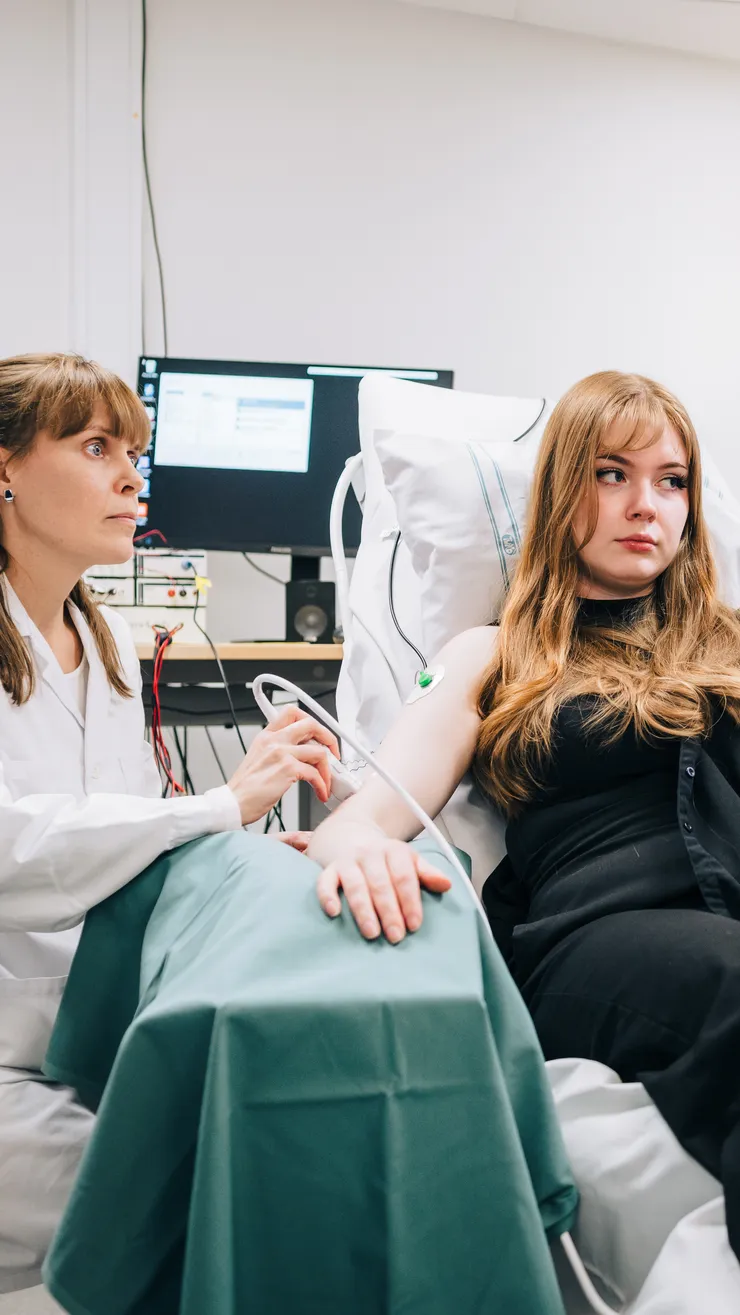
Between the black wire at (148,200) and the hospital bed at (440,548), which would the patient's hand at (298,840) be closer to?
the hospital bed at (440,548)

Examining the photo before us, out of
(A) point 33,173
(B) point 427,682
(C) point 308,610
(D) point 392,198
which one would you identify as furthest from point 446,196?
(B) point 427,682

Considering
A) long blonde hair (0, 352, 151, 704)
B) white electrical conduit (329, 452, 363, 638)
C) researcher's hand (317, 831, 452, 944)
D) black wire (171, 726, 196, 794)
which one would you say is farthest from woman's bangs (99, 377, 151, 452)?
black wire (171, 726, 196, 794)

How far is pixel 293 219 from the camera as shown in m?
2.84

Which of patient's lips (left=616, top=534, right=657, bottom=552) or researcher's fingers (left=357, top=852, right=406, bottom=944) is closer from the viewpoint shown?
researcher's fingers (left=357, top=852, right=406, bottom=944)

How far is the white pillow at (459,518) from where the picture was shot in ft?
4.99

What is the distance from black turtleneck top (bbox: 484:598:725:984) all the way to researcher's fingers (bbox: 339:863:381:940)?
322 mm

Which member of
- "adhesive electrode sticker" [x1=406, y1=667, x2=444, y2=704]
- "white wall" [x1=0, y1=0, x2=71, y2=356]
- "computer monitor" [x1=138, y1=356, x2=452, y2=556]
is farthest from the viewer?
"white wall" [x1=0, y1=0, x2=71, y2=356]

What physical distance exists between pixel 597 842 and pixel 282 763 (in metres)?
0.36

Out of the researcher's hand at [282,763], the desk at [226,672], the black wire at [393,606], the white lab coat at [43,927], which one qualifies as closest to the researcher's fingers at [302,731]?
the researcher's hand at [282,763]

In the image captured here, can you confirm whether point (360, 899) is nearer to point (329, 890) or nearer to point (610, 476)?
point (329, 890)

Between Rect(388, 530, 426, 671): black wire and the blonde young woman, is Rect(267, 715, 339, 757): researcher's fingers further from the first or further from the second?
Rect(388, 530, 426, 671): black wire

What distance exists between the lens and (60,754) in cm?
122

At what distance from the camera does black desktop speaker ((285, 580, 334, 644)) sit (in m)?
2.39

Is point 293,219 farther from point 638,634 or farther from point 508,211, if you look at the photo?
point 638,634
